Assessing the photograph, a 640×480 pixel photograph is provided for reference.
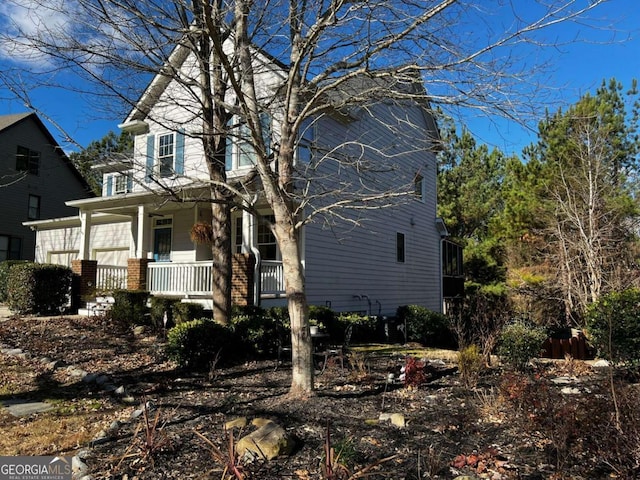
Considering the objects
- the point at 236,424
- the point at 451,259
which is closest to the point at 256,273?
the point at 236,424

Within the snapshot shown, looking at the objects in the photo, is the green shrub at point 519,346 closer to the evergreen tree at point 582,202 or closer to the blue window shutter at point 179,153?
the evergreen tree at point 582,202

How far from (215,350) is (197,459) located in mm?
4381

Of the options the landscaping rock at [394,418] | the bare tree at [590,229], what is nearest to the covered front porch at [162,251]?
the landscaping rock at [394,418]

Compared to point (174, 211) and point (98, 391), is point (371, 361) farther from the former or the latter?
point (174, 211)

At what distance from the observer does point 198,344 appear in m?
8.18

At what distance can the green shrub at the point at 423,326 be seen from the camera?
51.3ft

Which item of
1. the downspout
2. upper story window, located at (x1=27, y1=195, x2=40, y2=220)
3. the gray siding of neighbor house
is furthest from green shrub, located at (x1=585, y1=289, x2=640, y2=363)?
upper story window, located at (x1=27, y1=195, x2=40, y2=220)

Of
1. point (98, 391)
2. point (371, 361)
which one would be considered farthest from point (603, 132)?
point (98, 391)

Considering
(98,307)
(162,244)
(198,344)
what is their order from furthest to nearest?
(162,244), (98,307), (198,344)

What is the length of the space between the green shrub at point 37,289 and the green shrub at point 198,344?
23.6ft

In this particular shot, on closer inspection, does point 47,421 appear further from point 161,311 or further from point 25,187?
point 25,187

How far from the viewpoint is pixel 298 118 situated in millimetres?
6242

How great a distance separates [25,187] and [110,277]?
14.0m

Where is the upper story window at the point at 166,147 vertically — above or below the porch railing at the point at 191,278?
above
